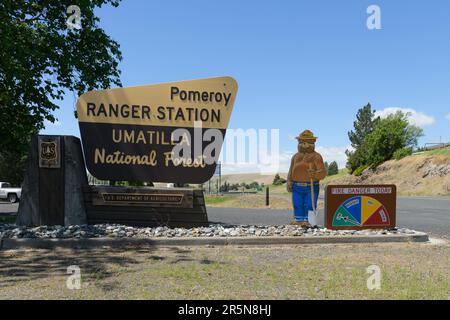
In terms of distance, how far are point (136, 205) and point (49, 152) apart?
2500 millimetres

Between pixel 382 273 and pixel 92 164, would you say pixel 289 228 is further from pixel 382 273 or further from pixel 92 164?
pixel 92 164

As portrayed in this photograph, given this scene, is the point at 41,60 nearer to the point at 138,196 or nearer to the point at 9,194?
the point at 138,196

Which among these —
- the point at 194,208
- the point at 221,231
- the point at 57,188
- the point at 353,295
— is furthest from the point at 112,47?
the point at 353,295

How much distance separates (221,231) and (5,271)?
→ 4.45 m

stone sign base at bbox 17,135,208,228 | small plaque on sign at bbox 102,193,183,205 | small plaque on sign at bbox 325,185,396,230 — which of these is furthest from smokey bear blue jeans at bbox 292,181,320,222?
small plaque on sign at bbox 102,193,183,205

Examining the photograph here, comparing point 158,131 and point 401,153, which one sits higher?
point 401,153

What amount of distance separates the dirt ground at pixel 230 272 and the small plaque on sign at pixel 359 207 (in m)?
1.31

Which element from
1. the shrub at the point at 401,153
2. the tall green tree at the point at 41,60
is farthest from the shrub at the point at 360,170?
the tall green tree at the point at 41,60

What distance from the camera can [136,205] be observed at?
9.22 meters

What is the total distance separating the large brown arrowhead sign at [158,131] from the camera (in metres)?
9.35

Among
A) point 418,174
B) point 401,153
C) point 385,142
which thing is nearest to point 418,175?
point 418,174

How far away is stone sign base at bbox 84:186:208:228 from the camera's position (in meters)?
9.17

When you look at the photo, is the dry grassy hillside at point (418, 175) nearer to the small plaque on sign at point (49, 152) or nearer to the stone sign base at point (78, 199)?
the stone sign base at point (78, 199)

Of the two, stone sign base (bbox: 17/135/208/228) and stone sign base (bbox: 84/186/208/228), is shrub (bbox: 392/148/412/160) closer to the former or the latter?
stone sign base (bbox: 17/135/208/228)
